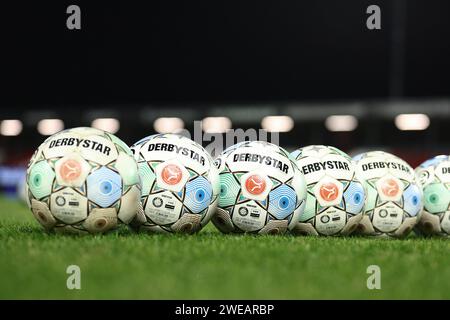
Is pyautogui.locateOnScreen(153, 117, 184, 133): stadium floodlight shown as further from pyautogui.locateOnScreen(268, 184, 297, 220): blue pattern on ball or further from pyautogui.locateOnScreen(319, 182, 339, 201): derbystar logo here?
pyautogui.locateOnScreen(268, 184, 297, 220): blue pattern on ball

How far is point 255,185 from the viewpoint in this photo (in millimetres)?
7648

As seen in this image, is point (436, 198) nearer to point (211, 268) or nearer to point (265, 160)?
point (265, 160)

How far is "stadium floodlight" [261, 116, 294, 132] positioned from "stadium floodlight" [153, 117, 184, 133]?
192 inches

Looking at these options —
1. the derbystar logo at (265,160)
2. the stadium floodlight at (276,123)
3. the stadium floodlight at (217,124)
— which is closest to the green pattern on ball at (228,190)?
the derbystar logo at (265,160)

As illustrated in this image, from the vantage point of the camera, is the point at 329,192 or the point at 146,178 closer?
the point at 146,178

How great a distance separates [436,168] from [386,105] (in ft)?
73.4

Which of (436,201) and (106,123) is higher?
(436,201)

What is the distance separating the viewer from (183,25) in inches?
1535

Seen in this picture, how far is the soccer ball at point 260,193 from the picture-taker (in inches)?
301

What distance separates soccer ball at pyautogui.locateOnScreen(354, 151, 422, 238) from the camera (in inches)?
340

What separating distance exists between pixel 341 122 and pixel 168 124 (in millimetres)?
9864

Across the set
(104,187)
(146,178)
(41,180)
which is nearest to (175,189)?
(146,178)

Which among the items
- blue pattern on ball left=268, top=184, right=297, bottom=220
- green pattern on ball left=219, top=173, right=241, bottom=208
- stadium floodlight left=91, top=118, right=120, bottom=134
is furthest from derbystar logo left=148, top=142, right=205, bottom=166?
stadium floodlight left=91, top=118, right=120, bottom=134

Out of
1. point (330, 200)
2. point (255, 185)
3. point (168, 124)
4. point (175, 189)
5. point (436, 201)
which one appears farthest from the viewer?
point (168, 124)
